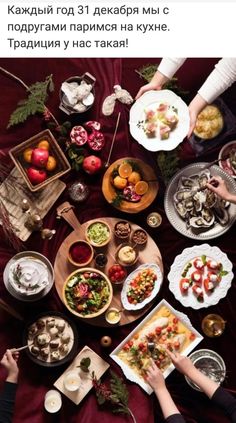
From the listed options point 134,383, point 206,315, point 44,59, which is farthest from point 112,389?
point 44,59

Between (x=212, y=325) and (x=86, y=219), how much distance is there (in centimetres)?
105

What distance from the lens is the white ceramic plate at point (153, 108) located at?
13.8ft

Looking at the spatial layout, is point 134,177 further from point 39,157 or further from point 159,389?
point 159,389

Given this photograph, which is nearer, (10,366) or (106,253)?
(10,366)

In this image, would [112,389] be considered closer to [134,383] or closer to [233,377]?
[134,383]

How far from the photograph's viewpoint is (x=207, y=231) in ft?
14.3

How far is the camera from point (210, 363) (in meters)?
4.30

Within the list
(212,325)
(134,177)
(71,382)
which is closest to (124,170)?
(134,177)

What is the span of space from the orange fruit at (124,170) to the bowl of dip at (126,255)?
44 centimetres

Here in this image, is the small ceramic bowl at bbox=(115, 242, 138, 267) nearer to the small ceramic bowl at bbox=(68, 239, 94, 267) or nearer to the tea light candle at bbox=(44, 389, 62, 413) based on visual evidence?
the small ceramic bowl at bbox=(68, 239, 94, 267)

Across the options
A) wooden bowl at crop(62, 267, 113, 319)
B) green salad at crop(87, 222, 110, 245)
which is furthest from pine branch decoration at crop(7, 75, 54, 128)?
wooden bowl at crop(62, 267, 113, 319)

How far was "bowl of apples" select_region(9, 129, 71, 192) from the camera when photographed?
4.19 m

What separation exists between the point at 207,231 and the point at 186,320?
58cm

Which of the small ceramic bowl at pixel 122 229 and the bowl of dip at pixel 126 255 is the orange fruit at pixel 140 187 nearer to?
the small ceramic bowl at pixel 122 229
